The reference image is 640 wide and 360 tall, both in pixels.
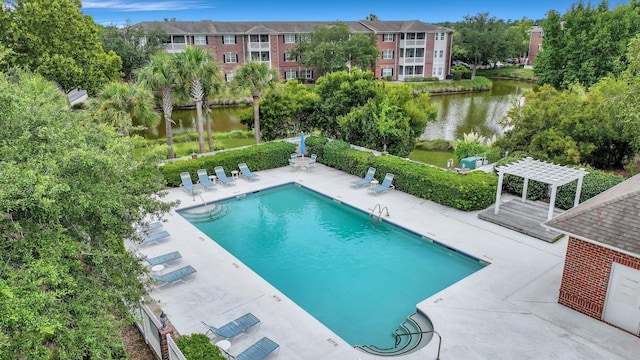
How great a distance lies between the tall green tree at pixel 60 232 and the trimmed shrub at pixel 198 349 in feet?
3.65

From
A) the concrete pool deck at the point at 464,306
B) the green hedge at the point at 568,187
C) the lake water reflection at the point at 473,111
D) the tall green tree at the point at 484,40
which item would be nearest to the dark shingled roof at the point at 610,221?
the concrete pool deck at the point at 464,306

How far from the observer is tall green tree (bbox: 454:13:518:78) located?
64875 mm

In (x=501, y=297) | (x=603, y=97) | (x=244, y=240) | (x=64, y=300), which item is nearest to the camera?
(x=64, y=300)

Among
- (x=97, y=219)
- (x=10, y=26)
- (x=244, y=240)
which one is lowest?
(x=244, y=240)

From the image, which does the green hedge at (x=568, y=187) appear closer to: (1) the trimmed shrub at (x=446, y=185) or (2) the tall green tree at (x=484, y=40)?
(1) the trimmed shrub at (x=446, y=185)

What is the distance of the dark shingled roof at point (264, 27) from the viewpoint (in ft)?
176

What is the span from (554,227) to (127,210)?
1001 centimetres

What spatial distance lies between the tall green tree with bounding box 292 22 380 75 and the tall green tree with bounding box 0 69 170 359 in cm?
4612

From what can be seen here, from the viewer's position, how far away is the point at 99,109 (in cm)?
1956

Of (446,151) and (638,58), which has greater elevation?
(638,58)

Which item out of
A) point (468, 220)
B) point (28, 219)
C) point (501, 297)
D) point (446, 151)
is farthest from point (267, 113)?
point (28, 219)

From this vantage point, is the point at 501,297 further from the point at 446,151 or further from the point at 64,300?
the point at 446,151

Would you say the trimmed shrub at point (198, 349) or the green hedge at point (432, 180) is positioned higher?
the green hedge at point (432, 180)

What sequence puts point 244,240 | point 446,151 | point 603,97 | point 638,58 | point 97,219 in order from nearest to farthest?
point 97,219 < point 244,240 < point 638,58 < point 603,97 < point 446,151
